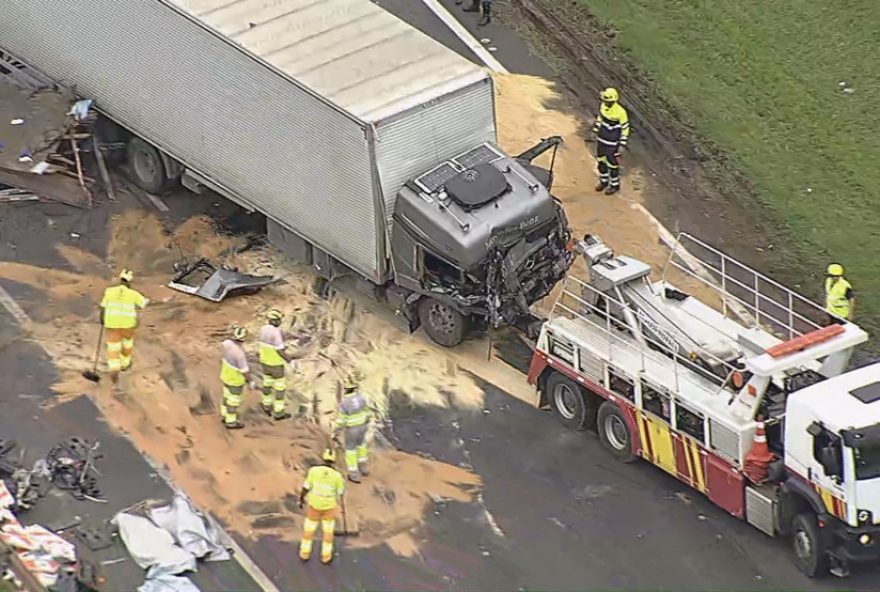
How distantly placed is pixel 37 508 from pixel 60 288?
4760 mm

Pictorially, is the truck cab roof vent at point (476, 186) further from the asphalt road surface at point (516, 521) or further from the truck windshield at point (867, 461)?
the truck windshield at point (867, 461)

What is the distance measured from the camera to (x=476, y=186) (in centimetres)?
2191

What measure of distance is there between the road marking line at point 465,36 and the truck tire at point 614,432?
33.2ft

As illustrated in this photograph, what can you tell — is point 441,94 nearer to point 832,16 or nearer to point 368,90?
point 368,90

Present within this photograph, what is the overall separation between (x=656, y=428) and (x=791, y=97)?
1088 centimetres

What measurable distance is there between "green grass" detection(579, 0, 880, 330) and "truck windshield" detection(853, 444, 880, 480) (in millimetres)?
6286

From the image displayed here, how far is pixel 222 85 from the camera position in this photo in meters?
23.1

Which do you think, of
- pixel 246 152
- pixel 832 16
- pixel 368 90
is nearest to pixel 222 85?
pixel 246 152

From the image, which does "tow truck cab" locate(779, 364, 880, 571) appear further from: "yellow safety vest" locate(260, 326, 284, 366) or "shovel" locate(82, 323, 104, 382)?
"shovel" locate(82, 323, 104, 382)

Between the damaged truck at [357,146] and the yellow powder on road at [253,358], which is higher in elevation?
the damaged truck at [357,146]

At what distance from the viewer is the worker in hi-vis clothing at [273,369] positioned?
68.0 ft

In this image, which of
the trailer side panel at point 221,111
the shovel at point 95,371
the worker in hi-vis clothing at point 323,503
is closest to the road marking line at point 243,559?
the worker in hi-vis clothing at point 323,503

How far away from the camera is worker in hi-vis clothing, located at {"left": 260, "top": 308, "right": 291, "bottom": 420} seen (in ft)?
68.0

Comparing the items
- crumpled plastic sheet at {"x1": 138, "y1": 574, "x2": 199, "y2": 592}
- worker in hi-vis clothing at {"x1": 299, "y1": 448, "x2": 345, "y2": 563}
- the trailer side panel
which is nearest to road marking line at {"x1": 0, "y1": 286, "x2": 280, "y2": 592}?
worker in hi-vis clothing at {"x1": 299, "y1": 448, "x2": 345, "y2": 563}
